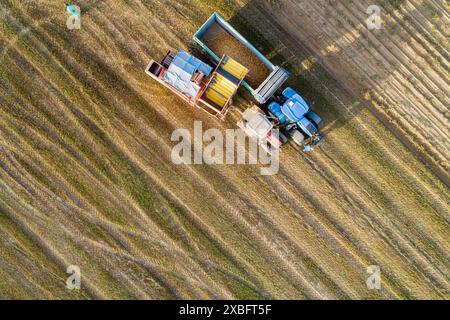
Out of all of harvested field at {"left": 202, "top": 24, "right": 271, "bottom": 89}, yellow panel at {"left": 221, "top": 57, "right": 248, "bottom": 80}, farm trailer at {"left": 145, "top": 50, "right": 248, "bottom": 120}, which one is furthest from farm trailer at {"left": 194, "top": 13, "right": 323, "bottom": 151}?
farm trailer at {"left": 145, "top": 50, "right": 248, "bottom": 120}

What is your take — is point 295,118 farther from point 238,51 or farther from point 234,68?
point 238,51

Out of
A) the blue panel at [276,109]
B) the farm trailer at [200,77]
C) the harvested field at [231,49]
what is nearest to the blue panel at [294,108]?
the blue panel at [276,109]

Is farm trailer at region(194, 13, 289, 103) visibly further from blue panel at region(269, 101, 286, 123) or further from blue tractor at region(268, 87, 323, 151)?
blue tractor at region(268, 87, 323, 151)

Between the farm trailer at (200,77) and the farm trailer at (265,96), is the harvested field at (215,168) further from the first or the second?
the farm trailer at (200,77)

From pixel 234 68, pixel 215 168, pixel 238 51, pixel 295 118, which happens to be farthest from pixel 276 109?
pixel 215 168

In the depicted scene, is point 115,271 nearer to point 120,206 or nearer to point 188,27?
point 120,206

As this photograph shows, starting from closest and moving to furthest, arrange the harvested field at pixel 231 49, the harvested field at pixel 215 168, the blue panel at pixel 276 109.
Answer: the blue panel at pixel 276 109
the harvested field at pixel 231 49
the harvested field at pixel 215 168
